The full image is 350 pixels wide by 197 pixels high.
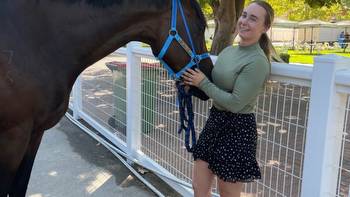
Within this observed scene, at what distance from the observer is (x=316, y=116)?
1938mm

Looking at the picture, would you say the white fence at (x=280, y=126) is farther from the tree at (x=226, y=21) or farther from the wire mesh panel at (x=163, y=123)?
the tree at (x=226, y=21)

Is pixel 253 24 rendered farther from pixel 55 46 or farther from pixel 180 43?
pixel 55 46

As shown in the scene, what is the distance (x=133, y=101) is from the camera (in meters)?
3.99

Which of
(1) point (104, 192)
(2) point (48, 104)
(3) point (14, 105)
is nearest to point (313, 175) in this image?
(2) point (48, 104)

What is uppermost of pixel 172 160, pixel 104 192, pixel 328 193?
pixel 328 193

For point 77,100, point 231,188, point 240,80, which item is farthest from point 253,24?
point 77,100

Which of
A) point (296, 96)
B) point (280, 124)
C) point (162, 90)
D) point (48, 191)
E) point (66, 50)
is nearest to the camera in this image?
point (66, 50)

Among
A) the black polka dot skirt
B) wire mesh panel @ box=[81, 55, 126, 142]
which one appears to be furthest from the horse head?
wire mesh panel @ box=[81, 55, 126, 142]

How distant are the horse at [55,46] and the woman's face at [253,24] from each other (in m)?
0.22

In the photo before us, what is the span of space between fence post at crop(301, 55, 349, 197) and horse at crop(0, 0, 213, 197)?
0.58m

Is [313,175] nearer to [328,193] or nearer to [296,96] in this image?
[328,193]

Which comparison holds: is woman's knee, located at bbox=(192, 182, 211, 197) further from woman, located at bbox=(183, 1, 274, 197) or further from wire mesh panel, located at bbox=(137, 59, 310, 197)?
wire mesh panel, located at bbox=(137, 59, 310, 197)

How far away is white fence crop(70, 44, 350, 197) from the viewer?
6.24ft

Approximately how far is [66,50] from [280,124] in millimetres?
1341
